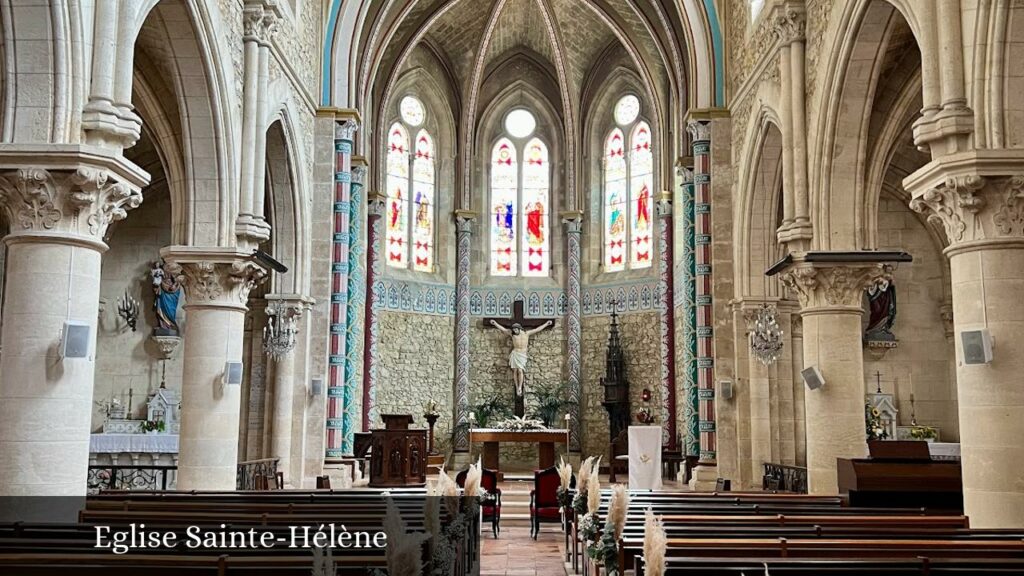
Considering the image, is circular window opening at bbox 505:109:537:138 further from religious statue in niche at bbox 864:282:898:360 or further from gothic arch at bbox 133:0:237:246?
gothic arch at bbox 133:0:237:246

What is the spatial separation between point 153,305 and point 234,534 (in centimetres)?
1358

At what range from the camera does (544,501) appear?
598 inches

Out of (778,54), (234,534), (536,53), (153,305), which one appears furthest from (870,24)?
(536,53)

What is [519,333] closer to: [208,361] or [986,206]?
[208,361]

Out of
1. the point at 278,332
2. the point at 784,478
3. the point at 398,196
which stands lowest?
the point at 784,478

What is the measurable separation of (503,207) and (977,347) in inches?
857

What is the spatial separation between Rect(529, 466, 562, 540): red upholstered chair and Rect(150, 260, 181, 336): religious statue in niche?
27.3ft

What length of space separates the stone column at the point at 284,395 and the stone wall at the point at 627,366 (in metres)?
11.4

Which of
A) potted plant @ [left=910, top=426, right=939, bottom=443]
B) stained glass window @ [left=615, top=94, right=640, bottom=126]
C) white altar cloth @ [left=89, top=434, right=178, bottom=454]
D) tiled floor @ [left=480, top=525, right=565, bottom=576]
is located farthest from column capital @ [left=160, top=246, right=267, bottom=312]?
stained glass window @ [left=615, top=94, right=640, bottom=126]

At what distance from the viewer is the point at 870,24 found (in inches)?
480

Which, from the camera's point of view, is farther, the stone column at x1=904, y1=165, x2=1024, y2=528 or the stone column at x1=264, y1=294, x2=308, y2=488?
the stone column at x1=264, y1=294, x2=308, y2=488

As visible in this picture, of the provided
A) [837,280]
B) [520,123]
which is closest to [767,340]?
[837,280]

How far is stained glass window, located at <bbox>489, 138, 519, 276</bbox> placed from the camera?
29.2 m

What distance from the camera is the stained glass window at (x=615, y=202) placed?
92.9 feet
